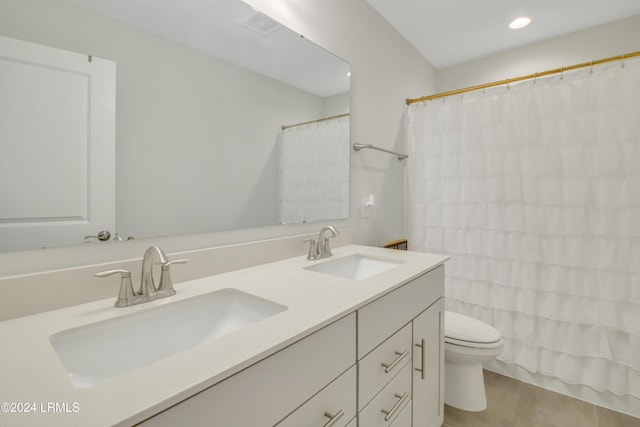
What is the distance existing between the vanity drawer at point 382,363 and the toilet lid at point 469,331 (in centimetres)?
63

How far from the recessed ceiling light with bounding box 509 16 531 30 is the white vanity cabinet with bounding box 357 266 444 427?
189 cm

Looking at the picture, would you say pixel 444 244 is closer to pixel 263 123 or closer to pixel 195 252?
pixel 263 123

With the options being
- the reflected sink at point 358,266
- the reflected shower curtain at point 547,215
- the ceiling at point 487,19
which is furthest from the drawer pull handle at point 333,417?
the ceiling at point 487,19

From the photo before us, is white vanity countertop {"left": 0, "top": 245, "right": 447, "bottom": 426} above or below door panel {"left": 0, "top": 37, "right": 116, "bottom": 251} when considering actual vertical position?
below

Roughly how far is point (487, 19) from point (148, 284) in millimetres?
2540

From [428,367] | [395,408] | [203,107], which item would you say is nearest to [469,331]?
[428,367]

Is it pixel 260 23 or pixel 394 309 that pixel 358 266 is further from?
pixel 260 23

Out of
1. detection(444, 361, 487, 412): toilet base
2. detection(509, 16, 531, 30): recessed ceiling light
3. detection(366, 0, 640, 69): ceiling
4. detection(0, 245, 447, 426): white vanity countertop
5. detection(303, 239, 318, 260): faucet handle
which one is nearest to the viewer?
detection(0, 245, 447, 426): white vanity countertop

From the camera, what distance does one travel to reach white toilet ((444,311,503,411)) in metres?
1.57

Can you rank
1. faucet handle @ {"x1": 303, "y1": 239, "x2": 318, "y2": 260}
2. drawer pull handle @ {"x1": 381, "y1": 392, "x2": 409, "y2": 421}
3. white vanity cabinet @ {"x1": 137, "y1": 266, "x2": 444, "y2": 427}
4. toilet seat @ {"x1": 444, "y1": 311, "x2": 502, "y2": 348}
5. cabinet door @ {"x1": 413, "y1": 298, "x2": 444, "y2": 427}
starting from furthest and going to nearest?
1. toilet seat @ {"x1": 444, "y1": 311, "x2": 502, "y2": 348}
2. faucet handle @ {"x1": 303, "y1": 239, "x2": 318, "y2": 260}
3. cabinet door @ {"x1": 413, "y1": 298, "x2": 444, "y2": 427}
4. drawer pull handle @ {"x1": 381, "y1": 392, "x2": 409, "y2": 421}
5. white vanity cabinet @ {"x1": 137, "y1": 266, "x2": 444, "y2": 427}

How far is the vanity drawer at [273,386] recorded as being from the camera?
487 mm

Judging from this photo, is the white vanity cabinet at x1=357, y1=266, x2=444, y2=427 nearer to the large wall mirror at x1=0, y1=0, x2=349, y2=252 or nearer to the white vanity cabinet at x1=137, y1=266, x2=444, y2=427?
the white vanity cabinet at x1=137, y1=266, x2=444, y2=427

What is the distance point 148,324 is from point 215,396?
0.38 metres

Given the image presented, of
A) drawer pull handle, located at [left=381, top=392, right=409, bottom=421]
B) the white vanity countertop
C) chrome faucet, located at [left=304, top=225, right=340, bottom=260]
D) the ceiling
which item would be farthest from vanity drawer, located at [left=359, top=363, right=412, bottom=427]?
the ceiling
